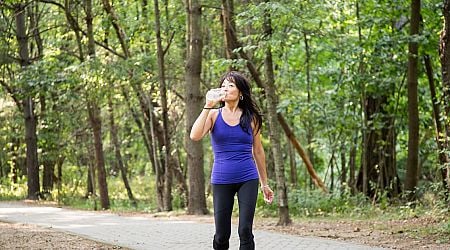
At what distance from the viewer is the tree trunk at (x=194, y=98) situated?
16.4 meters

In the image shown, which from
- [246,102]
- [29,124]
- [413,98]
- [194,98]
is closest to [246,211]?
[246,102]

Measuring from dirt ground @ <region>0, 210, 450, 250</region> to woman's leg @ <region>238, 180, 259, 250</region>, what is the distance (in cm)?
412

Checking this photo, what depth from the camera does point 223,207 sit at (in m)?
6.06

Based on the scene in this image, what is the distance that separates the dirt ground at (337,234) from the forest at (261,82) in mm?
784

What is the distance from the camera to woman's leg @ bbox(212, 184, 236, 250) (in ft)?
19.8

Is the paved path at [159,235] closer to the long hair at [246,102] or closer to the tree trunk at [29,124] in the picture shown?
the long hair at [246,102]

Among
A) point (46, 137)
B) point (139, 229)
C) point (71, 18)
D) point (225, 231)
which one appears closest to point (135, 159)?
point (46, 137)

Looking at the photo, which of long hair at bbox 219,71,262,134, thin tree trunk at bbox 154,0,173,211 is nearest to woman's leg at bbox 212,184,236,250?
long hair at bbox 219,71,262,134

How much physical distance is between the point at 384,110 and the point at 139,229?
10.2m

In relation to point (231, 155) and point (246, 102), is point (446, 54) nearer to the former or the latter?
point (246, 102)

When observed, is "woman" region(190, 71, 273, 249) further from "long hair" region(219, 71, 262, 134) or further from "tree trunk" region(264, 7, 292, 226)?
"tree trunk" region(264, 7, 292, 226)

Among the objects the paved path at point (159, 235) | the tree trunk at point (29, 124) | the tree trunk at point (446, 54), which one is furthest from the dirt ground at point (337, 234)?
the tree trunk at point (29, 124)

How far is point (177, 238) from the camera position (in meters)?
10.9

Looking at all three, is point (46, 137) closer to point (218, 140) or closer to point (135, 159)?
point (135, 159)
